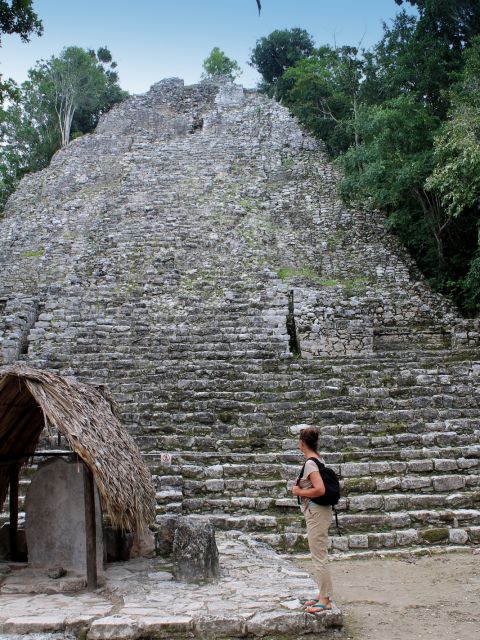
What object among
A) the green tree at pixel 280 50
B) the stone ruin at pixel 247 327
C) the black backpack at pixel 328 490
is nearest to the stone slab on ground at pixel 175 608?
the black backpack at pixel 328 490

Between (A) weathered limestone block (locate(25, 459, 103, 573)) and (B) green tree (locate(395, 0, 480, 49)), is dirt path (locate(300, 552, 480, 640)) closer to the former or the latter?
(A) weathered limestone block (locate(25, 459, 103, 573))

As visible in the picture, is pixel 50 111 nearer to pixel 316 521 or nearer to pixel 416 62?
pixel 416 62

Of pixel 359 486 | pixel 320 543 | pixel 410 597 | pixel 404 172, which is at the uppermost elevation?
pixel 404 172

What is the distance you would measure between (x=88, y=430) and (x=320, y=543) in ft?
6.14

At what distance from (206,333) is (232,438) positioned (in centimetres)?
390

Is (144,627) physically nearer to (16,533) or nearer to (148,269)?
(16,533)

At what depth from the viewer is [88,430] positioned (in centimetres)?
448

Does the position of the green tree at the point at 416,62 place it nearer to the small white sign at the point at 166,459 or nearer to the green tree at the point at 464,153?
the green tree at the point at 464,153

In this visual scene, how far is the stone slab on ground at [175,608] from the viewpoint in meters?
3.68

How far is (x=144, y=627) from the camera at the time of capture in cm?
365

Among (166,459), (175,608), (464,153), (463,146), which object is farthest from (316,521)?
(463,146)

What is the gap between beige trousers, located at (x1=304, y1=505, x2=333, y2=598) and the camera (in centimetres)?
389

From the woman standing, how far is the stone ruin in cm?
196

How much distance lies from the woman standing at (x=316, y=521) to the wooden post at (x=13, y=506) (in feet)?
9.36
